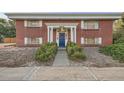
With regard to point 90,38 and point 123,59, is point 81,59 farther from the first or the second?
point 90,38

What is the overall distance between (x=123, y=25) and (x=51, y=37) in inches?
435

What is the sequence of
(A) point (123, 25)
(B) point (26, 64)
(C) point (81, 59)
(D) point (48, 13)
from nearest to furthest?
(B) point (26, 64)
(C) point (81, 59)
(D) point (48, 13)
(A) point (123, 25)

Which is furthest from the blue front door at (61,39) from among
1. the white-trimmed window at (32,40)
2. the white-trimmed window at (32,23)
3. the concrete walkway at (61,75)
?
the concrete walkway at (61,75)

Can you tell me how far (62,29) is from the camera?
107 ft

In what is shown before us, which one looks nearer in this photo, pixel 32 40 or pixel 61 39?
pixel 32 40

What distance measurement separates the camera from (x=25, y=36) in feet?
107

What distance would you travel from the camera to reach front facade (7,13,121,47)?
31.7m

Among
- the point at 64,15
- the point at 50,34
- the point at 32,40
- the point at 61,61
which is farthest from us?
the point at 32,40

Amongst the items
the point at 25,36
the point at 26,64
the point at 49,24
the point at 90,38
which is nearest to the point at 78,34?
the point at 90,38

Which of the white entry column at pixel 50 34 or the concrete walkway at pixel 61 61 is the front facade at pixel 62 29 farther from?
the concrete walkway at pixel 61 61

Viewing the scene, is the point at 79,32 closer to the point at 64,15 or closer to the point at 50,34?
the point at 64,15

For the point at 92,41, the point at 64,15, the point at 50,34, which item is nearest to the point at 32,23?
the point at 50,34

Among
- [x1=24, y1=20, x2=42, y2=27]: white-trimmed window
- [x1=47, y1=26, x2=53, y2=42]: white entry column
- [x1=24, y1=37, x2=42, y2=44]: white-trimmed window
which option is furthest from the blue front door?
[x1=24, y1=20, x2=42, y2=27]: white-trimmed window

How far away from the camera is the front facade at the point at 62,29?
3170 centimetres
